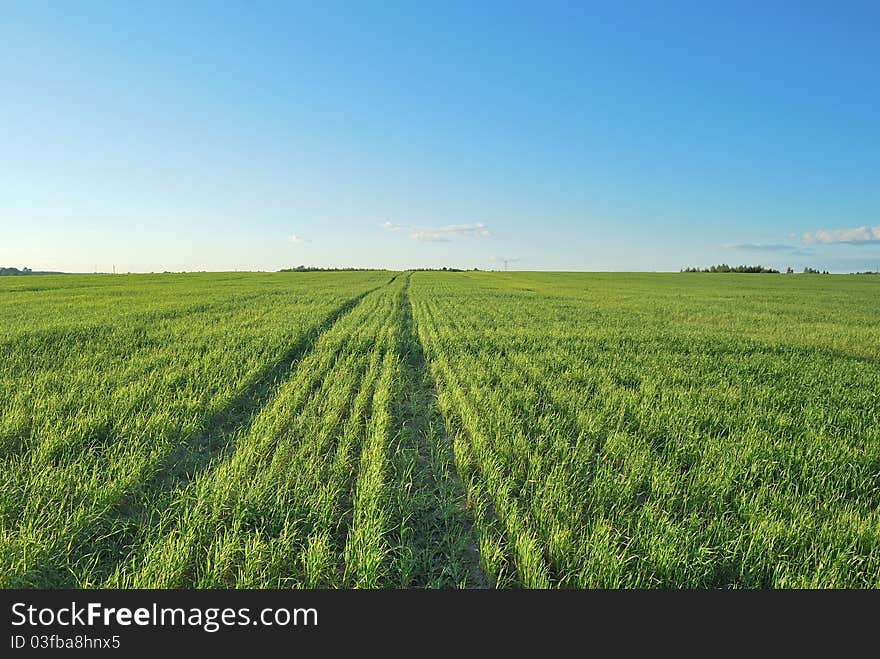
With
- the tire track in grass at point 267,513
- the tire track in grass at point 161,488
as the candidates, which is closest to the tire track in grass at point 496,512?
the tire track in grass at point 267,513

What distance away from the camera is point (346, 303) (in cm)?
2327

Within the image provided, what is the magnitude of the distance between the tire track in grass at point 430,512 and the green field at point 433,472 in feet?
0.08

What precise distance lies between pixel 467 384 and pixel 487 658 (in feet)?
18.2

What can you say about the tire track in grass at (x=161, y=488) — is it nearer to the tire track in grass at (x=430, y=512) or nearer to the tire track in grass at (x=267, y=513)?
the tire track in grass at (x=267, y=513)

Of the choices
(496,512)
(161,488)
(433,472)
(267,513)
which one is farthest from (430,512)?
(161,488)

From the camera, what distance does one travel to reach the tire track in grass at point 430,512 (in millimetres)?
2986

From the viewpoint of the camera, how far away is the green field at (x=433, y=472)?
294cm

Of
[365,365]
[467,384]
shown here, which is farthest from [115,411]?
[467,384]

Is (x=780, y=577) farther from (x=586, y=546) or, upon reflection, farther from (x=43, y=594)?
(x=43, y=594)

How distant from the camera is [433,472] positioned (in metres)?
4.51

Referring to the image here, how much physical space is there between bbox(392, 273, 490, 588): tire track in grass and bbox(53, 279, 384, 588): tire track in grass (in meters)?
2.04

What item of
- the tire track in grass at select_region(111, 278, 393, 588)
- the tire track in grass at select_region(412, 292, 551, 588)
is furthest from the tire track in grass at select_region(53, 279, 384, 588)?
the tire track in grass at select_region(412, 292, 551, 588)

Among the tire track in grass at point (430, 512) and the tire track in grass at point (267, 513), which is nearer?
the tire track in grass at point (267, 513)

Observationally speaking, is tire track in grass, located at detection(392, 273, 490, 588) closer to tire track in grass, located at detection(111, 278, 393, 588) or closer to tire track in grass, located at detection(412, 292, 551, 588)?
tire track in grass, located at detection(412, 292, 551, 588)
